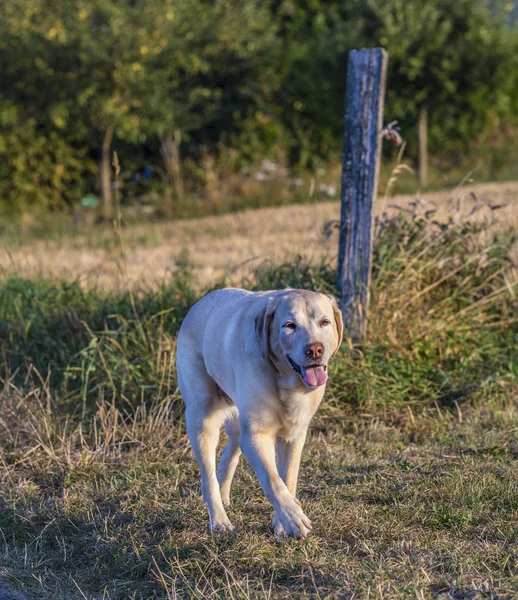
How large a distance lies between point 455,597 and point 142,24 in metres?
16.5

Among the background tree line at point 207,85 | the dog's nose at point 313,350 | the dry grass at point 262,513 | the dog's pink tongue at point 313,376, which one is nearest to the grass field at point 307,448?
the dry grass at point 262,513

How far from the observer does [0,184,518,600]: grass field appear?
399cm

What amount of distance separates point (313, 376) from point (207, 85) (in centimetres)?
1932

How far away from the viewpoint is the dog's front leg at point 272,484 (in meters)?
3.85

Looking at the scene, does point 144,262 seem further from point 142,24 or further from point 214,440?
point 142,24

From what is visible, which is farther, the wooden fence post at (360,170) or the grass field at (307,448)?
the wooden fence post at (360,170)

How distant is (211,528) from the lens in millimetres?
4391

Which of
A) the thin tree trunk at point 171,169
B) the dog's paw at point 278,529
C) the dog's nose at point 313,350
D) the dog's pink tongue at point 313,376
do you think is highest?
the dog's nose at point 313,350

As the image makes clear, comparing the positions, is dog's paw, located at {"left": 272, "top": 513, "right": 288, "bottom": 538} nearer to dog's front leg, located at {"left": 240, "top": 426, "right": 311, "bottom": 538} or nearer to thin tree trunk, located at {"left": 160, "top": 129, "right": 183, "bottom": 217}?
dog's front leg, located at {"left": 240, "top": 426, "right": 311, "bottom": 538}

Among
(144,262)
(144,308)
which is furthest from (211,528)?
(144,262)

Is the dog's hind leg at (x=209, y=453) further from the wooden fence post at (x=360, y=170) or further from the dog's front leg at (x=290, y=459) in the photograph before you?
the wooden fence post at (x=360, y=170)

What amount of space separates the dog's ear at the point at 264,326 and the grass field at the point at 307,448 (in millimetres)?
947

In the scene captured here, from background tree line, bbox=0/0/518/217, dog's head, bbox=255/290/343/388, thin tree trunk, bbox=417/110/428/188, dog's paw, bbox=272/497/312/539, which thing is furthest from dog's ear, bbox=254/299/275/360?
thin tree trunk, bbox=417/110/428/188

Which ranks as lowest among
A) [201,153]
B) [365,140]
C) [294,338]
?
[201,153]
